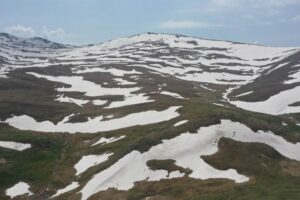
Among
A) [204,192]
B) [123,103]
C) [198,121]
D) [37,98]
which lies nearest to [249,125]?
[198,121]

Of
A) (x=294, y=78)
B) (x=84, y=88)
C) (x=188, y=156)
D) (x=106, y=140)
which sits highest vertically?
(x=188, y=156)

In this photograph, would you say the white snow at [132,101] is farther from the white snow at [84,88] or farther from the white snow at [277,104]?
the white snow at [277,104]

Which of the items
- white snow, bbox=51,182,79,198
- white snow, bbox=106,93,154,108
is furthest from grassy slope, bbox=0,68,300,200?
white snow, bbox=106,93,154,108

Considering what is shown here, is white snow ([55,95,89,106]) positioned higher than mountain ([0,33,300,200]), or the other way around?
mountain ([0,33,300,200])

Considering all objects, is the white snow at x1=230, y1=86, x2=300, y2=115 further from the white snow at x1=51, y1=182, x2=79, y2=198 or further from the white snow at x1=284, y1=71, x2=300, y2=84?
the white snow at x1=51, y1=182, x2=79, y2=198

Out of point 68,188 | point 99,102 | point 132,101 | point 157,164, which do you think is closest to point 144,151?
point 157,164

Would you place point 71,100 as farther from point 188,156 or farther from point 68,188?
point 188,156
